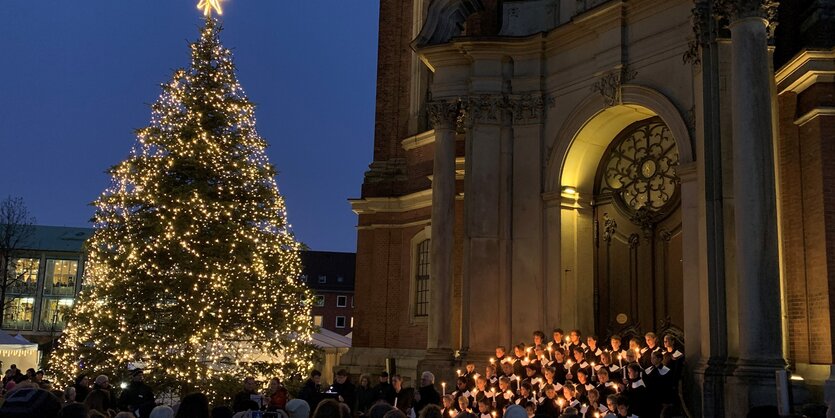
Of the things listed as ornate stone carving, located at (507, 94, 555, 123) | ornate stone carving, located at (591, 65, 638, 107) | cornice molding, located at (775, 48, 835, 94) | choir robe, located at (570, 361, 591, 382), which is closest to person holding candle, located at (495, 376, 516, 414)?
choir robe, located at (570, 361, 591, 382)

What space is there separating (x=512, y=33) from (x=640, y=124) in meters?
3.92

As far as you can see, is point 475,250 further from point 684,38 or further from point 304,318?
point 684,38

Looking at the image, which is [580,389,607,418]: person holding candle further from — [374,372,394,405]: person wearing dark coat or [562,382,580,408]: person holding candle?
[374,372,394,405]: person wearing dark coat

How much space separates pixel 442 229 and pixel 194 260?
19.3 ft

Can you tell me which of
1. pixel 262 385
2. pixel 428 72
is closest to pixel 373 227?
pixel 428 72

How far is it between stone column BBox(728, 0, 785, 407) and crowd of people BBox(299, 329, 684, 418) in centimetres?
124

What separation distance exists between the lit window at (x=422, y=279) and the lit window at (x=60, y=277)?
63.0 m

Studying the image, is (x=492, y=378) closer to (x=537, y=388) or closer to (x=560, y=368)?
(x=537, y=388)

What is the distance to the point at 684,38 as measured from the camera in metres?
16.1

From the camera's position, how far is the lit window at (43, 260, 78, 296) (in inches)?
3169

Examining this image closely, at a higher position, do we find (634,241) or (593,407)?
(634,241)

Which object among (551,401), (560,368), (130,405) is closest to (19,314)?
(130,405)

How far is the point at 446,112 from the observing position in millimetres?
20531

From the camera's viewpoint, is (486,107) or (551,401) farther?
(486,107)
